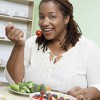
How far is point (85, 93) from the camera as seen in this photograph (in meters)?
1.23

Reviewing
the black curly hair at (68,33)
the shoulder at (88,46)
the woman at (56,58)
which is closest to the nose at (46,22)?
the woman at (56,58)

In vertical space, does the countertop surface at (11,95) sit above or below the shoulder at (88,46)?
A: below

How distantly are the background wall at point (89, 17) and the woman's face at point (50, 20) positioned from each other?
213cm

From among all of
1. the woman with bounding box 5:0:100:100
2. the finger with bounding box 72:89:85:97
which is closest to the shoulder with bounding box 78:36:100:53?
the woman with bounding box 5:0:100:100

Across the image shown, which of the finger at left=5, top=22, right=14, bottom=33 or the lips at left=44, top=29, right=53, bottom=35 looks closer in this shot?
the finger at left=5, top=22, right=14, bottom=33

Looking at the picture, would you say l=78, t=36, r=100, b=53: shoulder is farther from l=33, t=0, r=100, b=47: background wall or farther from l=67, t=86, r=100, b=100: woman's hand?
l=33, t=0, r=100, b=47: background wall

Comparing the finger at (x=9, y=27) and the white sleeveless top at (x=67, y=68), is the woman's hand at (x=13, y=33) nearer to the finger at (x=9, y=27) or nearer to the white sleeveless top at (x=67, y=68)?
the finger at (x=9, y=27)

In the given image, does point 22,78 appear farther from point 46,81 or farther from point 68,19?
point 68,19

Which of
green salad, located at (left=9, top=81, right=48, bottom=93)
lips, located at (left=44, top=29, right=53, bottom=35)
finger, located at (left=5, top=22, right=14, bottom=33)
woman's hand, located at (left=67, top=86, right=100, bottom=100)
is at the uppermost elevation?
finger, located at (left=5, top=22, right=14, bottom=33)

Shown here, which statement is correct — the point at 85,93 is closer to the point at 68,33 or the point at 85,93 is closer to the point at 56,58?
the point at 56,58

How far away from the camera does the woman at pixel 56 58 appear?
55.4 inches

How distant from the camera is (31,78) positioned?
1.48 m

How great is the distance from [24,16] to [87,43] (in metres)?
2.17

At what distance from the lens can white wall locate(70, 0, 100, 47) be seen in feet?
11.8
